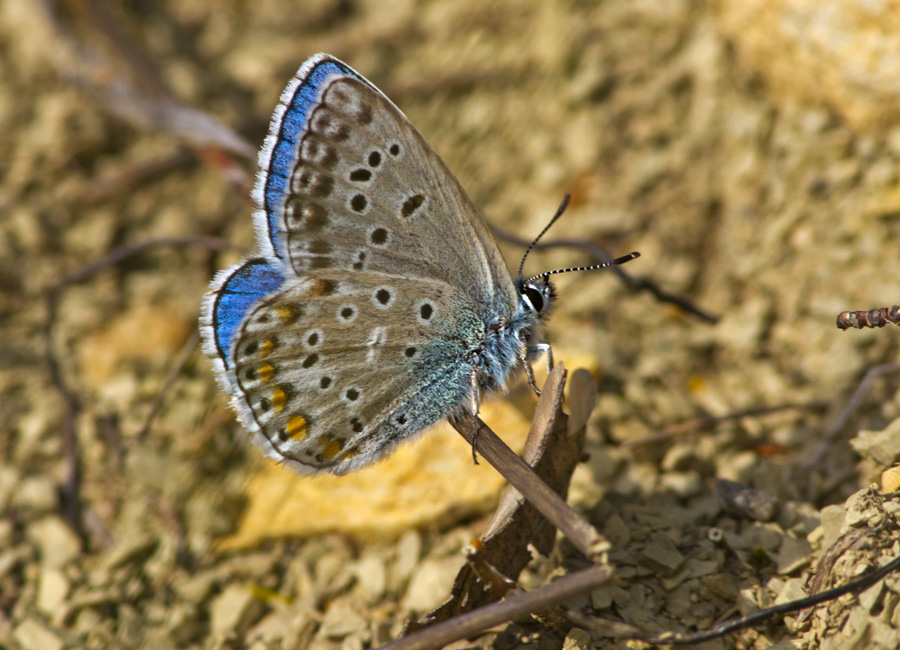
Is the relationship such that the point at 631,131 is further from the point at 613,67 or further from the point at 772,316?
the point at 772,316

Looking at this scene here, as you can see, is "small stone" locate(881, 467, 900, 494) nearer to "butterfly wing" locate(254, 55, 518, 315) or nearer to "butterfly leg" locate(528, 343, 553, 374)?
"butterfly leg" locate(528, 343, 553, 374)

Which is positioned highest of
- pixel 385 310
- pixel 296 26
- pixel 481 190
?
pixel 296 26

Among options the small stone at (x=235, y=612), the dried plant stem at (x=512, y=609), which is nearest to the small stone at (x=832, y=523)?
the dried plant stem at (x=512, y=609)

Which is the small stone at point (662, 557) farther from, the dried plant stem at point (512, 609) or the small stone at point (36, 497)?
the small stone at point (36, 497)

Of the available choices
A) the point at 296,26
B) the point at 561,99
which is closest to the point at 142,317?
the point at 296,26

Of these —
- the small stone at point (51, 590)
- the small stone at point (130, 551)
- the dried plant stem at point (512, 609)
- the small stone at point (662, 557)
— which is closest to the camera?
the dried plant stem at point (512, 609)

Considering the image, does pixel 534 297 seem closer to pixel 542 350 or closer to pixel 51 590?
pixel 542 350
